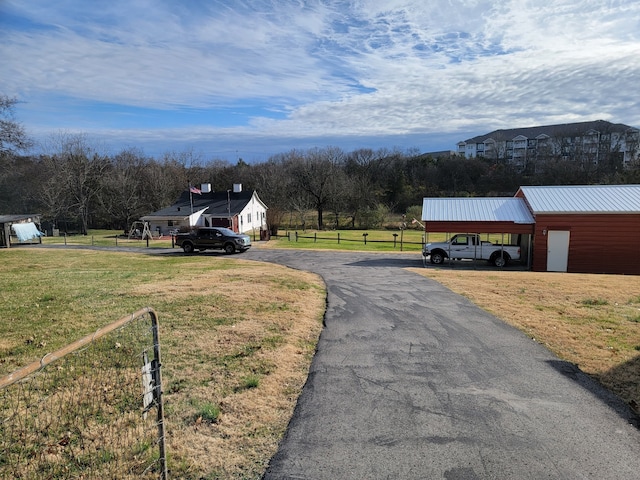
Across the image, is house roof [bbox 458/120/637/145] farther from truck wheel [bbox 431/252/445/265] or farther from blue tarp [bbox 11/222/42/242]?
blue tarp [bbox 11/222/42/242]

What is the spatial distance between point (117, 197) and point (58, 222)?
876 centimetres

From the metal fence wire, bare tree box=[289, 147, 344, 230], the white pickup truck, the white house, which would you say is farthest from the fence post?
bare tree box=[289, 147, 344, 230]

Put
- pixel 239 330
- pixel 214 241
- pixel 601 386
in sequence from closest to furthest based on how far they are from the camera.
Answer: pixel 601 386 → pixel 239 330 → pixel 214 241

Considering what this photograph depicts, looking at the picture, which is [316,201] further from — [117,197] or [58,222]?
[58,222]

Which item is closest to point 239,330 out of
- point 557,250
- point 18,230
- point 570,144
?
point 557,250

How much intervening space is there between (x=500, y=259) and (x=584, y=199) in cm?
591

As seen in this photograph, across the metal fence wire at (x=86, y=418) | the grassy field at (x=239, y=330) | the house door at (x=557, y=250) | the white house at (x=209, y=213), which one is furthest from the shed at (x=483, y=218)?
the white house at (x=209, y=213)

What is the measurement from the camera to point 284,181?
6825 centimetres

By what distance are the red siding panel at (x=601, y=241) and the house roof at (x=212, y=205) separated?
32.4 metres

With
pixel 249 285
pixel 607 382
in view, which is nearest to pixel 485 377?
pixel 607 382

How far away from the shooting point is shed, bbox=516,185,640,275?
2195 cm

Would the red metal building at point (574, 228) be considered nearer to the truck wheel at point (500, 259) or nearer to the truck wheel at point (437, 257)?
the truck wheel at point (500, 259)

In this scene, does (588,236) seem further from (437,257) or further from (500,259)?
(437,257)

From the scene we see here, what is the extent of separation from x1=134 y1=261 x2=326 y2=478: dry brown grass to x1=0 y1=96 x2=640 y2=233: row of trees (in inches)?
1474
